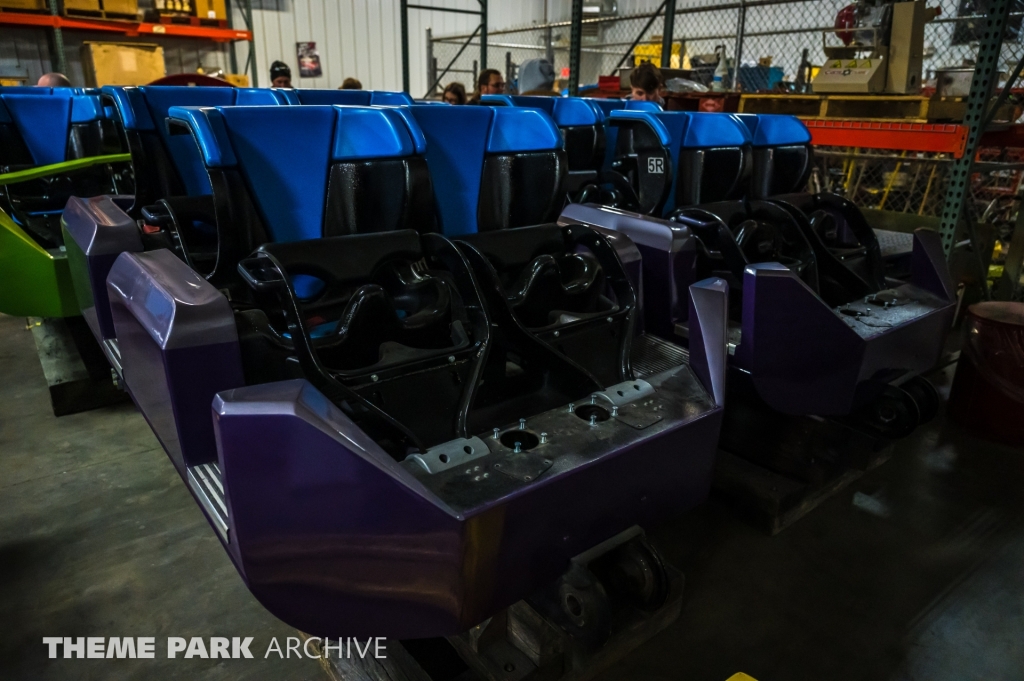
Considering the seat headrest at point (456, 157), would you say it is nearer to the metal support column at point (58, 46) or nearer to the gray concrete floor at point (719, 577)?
the gray concrete floor at point (719, 577)

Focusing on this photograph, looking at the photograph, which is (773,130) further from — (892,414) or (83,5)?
(83,5)

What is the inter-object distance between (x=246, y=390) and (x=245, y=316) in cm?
41

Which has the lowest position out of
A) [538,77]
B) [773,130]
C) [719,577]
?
[719,577]

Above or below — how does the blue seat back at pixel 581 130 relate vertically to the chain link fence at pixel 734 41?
below

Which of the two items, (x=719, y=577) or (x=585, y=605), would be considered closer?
(x=585, y=605)

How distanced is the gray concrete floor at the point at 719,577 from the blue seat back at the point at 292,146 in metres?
0.93

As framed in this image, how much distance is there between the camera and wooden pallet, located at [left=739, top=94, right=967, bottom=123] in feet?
11.8

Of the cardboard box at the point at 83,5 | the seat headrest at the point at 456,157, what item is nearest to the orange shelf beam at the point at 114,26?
the cardboard box at the point at 83,5

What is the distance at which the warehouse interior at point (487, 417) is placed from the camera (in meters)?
1.12

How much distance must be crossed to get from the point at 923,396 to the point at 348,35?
392 inches

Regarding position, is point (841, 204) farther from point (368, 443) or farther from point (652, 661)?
point (368, 443)

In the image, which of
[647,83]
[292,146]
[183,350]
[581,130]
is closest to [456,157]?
[292,146]

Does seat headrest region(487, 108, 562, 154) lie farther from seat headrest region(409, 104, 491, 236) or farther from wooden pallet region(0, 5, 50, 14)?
wooden pallet region(0, 5, 50, 14)

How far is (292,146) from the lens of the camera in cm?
160
